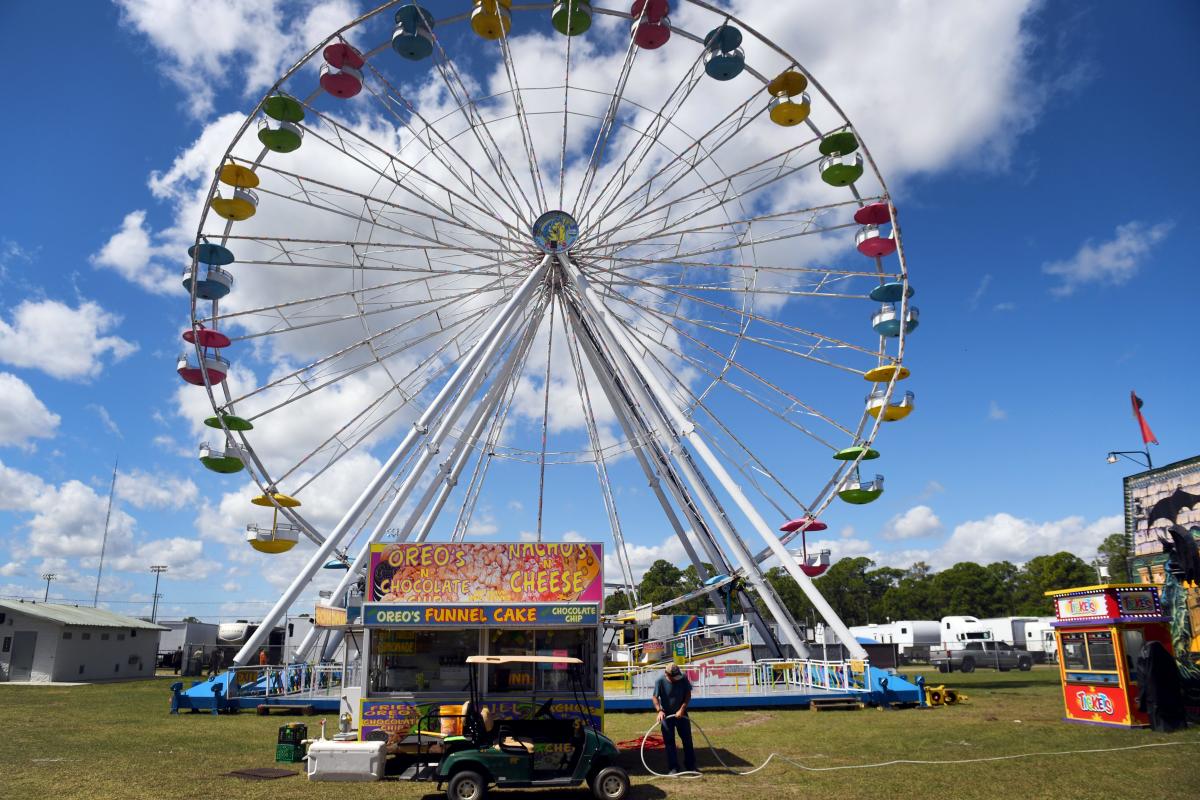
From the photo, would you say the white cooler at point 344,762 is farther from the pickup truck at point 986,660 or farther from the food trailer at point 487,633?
the pickup truck at point 986,660

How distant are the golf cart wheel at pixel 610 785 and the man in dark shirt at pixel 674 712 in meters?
2.02

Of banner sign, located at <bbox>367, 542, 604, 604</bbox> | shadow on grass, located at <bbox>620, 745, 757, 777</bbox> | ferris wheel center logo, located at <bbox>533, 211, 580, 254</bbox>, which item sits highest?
ferris wheel center logo, located at <bbox>533, 211, 580, 254</bbox>

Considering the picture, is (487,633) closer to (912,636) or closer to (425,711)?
(425,711)

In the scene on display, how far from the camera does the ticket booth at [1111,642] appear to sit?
15.5 m

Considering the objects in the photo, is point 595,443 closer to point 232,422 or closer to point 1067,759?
point 232,422

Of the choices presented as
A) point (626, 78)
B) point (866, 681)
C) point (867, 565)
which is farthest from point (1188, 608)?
point (867, 565)

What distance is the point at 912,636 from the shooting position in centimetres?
5556

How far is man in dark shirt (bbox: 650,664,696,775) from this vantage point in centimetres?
1230

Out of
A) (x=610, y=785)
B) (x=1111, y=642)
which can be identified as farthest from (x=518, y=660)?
(x=1111, y=642)

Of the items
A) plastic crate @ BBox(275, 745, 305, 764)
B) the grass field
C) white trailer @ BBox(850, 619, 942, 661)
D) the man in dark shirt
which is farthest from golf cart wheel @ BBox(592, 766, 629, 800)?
white trailer @ BBox(850, 619, 942, 661)

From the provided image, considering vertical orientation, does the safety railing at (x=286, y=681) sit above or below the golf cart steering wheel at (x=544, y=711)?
below

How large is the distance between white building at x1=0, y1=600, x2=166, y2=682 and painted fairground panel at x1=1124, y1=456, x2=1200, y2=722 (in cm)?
4265

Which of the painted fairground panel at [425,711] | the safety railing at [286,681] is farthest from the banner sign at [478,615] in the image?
the safety railing at [286,681]

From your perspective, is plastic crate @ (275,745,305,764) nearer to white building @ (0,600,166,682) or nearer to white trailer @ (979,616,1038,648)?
white building @ (0,600,166,682)
